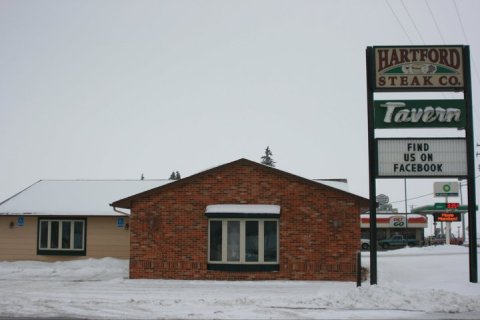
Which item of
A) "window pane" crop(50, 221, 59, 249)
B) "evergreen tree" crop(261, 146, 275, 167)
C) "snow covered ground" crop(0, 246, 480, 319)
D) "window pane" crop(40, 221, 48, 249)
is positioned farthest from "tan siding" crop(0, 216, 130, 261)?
"evergreen tree" crop(261, 146, 275, 167)

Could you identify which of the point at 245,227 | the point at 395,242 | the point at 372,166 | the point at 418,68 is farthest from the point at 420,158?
the point at 395,242

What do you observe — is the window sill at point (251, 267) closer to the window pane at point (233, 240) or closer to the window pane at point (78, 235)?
the window pane at point (233, 240)

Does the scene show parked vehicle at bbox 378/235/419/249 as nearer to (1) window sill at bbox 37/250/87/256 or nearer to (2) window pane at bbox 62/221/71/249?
(1) window sill at bbox 37/250/87/256

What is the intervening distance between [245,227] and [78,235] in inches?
407

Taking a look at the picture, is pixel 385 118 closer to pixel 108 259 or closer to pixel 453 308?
pixel 453 308

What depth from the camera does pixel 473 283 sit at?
55.7ft

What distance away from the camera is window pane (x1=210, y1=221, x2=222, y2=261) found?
20.8 metres

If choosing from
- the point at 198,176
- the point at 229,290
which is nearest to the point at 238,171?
the point at 198,176

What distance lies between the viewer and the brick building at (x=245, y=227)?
66.8 feet

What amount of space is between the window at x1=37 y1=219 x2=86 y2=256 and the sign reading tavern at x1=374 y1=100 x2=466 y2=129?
15.8 m

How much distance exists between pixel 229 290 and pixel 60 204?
1360cm

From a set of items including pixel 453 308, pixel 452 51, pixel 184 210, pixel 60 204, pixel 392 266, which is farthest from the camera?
pixel 60 204

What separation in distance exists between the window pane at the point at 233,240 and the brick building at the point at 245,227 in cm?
2

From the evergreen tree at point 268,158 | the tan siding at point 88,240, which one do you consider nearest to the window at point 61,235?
the tan siding at point 88,240
